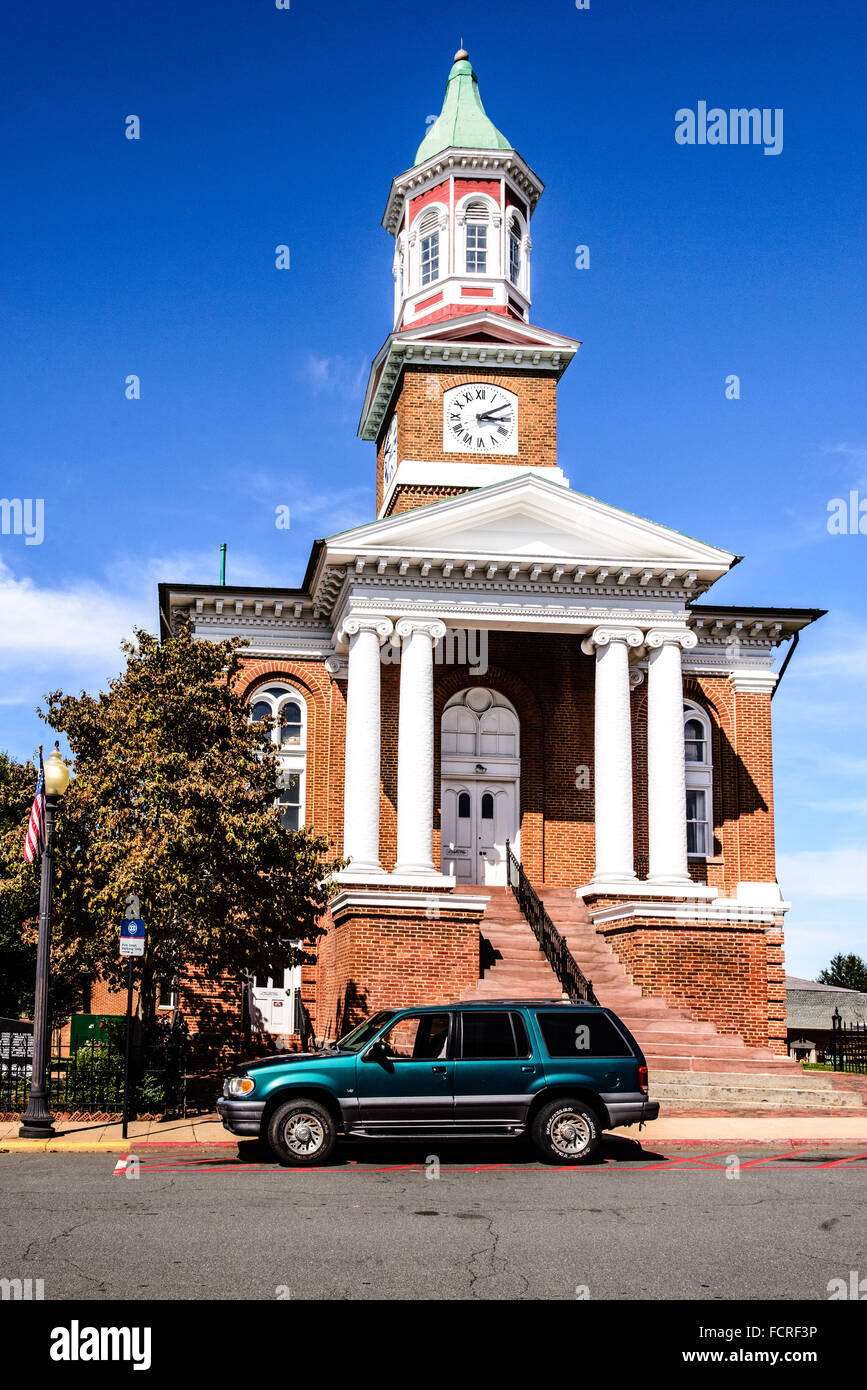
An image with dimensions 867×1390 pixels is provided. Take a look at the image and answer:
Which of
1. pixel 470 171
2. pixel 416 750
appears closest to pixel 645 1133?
pixel 416 750

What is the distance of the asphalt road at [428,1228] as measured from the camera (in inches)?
323

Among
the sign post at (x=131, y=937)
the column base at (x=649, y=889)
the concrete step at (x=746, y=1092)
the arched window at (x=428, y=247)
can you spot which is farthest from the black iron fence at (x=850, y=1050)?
the arched window at (x=428, y=247)

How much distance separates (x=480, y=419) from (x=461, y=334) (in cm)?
209

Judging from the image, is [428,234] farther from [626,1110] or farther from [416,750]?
[626,1110]

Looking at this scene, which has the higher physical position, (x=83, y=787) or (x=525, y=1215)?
(x=83, y=787)

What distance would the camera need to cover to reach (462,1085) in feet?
46.9

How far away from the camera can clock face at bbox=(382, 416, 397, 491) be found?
32281mm

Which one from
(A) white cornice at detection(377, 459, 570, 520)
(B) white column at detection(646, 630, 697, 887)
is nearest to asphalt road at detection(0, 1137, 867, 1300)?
(B) white column at detection(646, 630, 697, 887)

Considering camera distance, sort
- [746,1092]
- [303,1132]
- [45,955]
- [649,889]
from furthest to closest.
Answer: [649,889] < [746,1092] < [45,955] < [303,1132]

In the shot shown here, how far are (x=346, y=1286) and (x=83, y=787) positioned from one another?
1244cm

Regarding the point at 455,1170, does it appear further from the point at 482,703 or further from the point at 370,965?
the point at 482,703
